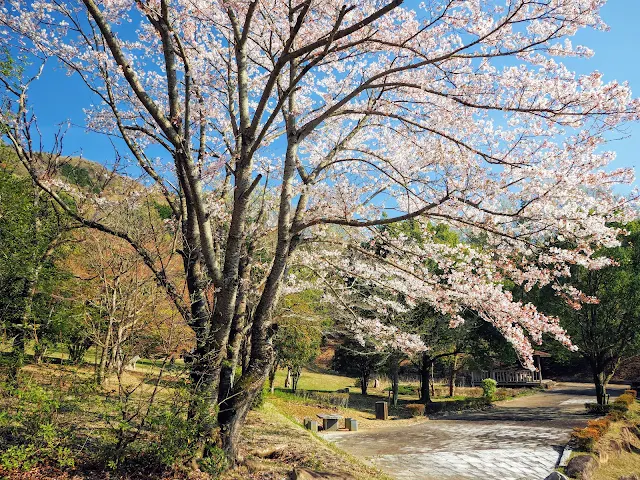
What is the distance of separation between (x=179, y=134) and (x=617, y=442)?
13.4 m

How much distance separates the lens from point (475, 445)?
11.4m

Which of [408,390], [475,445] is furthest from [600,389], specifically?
[408,390]

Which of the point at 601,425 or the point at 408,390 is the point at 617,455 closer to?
the point at 601,425

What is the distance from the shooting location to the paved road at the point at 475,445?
869 centimetres

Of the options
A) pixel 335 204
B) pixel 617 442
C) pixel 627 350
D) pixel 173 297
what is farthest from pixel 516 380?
pixel 173 297

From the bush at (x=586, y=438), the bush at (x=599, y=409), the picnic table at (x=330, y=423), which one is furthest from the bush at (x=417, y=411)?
the bush at (x=586, y=438)

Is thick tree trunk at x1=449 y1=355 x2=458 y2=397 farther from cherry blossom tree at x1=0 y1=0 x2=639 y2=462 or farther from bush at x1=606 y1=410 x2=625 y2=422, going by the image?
cherry blossom tree at x1=0 y1=0 x2=639 y2=462

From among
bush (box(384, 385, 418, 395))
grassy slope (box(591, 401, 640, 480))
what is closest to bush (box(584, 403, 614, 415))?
grassy slope (box(591, 401, 640, 480))

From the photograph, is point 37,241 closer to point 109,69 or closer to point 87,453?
point 109,69

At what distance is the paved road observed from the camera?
8688mm

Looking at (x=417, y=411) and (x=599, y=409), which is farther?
(x=417, y=411)

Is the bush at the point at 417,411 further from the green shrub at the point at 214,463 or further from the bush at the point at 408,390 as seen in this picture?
the green shrub at the point at 214,463

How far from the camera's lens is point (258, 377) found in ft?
20.2

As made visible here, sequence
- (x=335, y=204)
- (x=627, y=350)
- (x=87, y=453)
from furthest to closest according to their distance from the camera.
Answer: (x=627, y=350)
(x=335, y=204)
(x=87, y=453)
